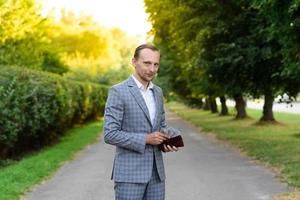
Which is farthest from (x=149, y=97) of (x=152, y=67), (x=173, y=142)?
(x=173, y=142)

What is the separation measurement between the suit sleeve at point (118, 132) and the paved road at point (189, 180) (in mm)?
4989

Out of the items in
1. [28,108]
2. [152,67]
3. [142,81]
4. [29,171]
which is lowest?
[29,171]

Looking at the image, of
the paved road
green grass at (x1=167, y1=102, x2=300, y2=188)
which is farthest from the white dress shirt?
green grass at (x1=167, y1=102, x2=300, y2=188)

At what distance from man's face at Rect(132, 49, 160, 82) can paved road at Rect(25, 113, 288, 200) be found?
16.5 feet

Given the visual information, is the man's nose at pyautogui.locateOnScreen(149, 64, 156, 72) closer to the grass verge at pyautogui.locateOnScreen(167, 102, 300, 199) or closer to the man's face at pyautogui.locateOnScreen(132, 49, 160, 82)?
the man's face at pyautogui.locateOnScreen(132, 49, 160, 82)

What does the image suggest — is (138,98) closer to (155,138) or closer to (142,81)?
(142,81)

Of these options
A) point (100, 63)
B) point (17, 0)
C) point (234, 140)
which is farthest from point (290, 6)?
point (100, 63)

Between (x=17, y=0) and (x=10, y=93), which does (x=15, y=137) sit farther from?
(x=17, y=0)

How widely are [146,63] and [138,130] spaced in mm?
509

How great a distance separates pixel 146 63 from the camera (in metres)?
4.33

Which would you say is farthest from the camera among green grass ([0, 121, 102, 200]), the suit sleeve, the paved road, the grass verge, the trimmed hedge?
the trimmed hedge

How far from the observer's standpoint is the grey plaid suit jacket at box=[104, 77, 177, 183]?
4281 mm

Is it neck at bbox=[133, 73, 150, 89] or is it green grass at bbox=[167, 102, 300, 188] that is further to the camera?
green grass at bbox=[167, 102, 300, 188]

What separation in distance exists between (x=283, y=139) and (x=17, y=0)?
13.6 m
